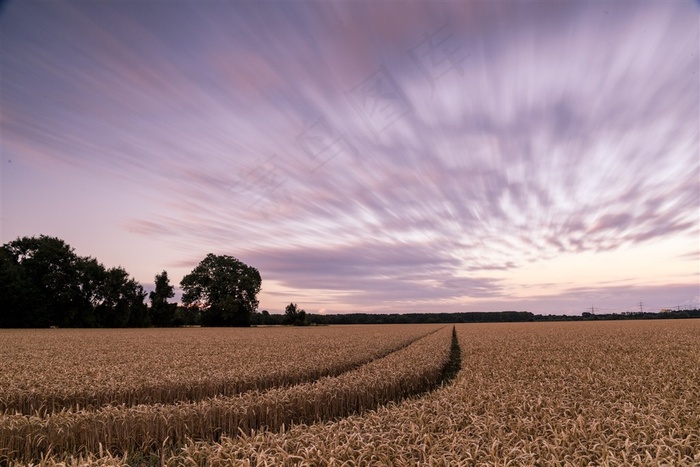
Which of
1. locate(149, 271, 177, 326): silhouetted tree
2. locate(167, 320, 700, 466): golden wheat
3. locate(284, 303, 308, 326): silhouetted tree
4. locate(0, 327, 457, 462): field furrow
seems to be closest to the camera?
locate(167, 320, 700, 466): golden wheat

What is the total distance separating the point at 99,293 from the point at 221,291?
22.2 m

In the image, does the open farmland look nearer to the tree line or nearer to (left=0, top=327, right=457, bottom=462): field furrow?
(left=0, top=327, right=457, bottom=462): field furrow

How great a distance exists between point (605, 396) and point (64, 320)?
80703 mm

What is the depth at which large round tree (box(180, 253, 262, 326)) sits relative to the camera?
8243 cm

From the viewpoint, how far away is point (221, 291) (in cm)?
8494

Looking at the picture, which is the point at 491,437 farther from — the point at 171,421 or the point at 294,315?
the point at 294,315

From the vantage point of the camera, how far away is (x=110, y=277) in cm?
7538

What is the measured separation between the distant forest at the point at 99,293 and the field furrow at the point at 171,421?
227 feet

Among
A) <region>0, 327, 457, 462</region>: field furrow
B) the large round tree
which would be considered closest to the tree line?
the large round tree

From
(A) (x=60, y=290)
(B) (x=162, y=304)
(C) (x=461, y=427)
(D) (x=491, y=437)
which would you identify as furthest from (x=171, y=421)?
(B) (x=162, y=304)

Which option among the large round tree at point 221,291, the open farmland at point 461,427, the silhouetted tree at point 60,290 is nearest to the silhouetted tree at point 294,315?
the large round tree at point 221,291

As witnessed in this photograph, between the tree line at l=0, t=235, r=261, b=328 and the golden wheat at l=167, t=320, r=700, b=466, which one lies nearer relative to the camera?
the golden wheat at l=167, t=320, r=700, b=466

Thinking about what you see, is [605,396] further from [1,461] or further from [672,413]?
[1,461]

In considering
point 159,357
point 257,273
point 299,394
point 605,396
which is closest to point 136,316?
point 257,273
